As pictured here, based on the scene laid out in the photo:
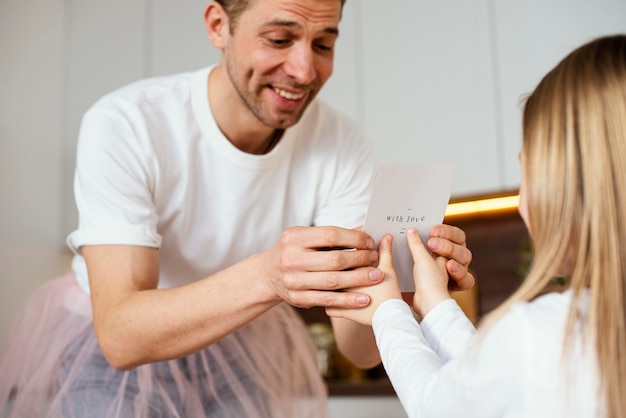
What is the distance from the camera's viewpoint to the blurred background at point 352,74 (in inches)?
108

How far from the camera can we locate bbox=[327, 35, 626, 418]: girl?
79cm

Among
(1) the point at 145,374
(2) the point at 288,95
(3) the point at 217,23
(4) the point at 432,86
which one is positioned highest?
(4) the point at 432,86

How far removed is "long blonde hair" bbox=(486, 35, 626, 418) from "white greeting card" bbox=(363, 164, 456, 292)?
0.18 m

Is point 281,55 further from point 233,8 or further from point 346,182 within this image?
point 346,182

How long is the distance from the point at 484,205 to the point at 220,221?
159 cm

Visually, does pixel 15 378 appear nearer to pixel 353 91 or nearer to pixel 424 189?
pixel 424 189

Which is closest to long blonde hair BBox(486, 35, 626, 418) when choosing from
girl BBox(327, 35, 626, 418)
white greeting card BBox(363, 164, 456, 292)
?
girl BBox(327, 35, 626, 418)

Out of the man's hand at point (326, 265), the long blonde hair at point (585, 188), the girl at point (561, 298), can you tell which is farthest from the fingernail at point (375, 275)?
the long blonde hair at point (585, 188)

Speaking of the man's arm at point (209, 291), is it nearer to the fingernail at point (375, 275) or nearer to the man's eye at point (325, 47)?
the fingernail at point (375, 275)

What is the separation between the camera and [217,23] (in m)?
1.47

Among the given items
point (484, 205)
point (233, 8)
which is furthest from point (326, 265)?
point (484, 205)

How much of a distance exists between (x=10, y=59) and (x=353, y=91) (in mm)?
1399

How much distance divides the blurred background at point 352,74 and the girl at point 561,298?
1.84m

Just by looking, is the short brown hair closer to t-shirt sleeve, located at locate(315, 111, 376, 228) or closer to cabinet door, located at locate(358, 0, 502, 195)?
t-shirt sleeve, located at locate(315, 111, 376, 228)
